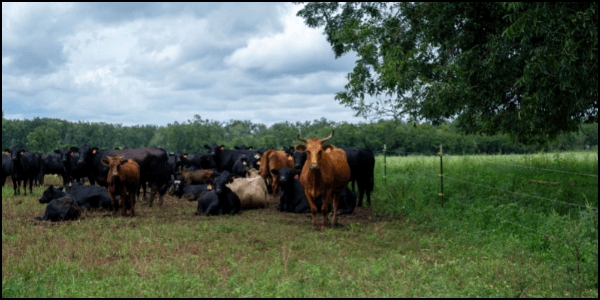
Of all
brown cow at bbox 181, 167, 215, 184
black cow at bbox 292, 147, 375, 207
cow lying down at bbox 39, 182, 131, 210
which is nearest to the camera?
cow lying down at bbox 39, 182, 131, 210

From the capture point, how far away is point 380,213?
9445 mm

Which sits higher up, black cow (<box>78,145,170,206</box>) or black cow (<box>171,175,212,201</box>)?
black cow (<box>78,145,170,206</box>)

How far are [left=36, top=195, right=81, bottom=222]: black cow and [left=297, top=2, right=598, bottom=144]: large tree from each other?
8.33 metres

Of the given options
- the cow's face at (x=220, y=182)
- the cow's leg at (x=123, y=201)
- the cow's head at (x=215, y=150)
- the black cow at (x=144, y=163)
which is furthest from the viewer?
the cow's head at (x=215, y=150)

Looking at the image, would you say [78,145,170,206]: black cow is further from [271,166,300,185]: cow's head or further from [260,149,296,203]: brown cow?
[271,166,300,185]: cow's head

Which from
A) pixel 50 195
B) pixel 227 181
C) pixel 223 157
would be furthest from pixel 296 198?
pixel 223 157

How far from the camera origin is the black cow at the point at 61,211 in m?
8.38

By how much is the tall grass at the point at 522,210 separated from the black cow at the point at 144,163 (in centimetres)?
702

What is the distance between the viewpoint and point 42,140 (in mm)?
57000

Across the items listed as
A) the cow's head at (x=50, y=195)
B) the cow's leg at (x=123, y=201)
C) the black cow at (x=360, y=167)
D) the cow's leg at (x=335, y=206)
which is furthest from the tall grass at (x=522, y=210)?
the cow's head at (x=50, y=195)

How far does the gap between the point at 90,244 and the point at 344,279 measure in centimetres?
449

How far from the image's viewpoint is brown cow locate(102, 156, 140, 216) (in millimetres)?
8648

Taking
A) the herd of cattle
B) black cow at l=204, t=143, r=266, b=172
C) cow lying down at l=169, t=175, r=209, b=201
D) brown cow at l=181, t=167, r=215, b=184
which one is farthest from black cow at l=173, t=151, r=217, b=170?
cow lying down at l=169, t=175, r=209, b=201

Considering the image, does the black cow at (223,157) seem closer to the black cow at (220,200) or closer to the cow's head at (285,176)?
the black cow at (220,200)
